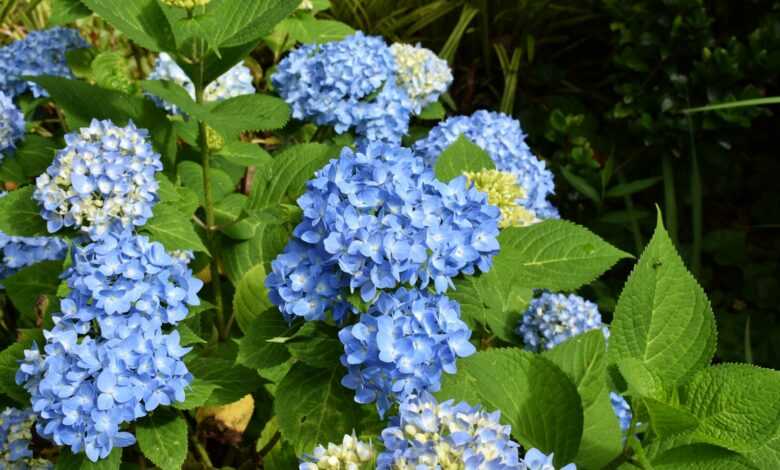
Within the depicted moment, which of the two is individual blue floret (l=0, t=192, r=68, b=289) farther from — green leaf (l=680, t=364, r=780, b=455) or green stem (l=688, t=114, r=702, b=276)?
green stem (l=688, t=114, r=702, b=276)

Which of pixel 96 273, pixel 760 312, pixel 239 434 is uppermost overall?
pixel 96 273

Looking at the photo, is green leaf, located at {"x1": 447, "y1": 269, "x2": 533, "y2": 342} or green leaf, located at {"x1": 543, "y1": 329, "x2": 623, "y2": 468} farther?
green leaf, located at {"x1": 543, "y1": 329, "x2": 623, "y2": 468}

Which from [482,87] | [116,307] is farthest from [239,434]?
[482,87]

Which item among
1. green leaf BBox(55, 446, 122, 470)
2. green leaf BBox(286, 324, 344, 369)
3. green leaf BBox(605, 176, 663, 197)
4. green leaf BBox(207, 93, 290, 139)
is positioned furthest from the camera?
green leaf BBox(605, 176, 663, 197)

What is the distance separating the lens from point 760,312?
3510 millimetres

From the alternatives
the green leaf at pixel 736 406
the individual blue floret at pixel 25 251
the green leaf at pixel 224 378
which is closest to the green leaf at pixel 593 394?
the green leaf at pixel 736 406

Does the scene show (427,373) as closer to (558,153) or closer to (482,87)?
(558,153)

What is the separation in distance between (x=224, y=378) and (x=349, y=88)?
1.15 meters

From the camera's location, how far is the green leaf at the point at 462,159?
207 cm

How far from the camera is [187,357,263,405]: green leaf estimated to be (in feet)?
5.61

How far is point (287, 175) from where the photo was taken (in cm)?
216

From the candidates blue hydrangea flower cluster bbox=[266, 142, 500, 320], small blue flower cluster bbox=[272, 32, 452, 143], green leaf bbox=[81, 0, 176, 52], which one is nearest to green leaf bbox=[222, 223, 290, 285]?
small blue flower cluster bbox=[272, 32, 452, 143]

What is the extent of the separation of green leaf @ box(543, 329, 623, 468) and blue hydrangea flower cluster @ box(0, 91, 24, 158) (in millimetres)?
1550

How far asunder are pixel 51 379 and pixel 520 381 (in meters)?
0.82
